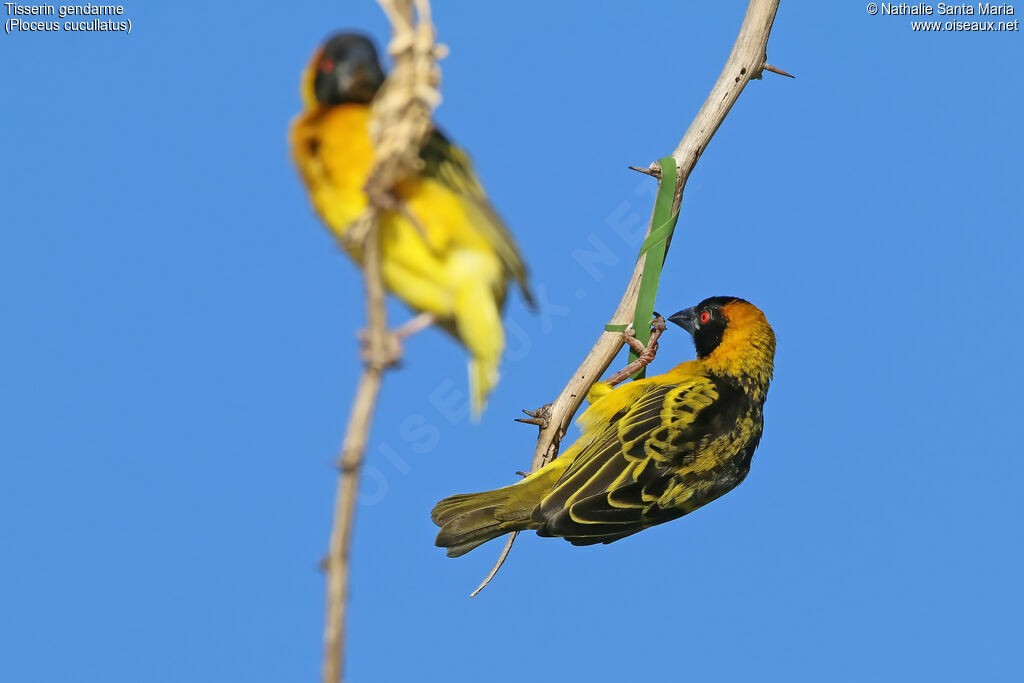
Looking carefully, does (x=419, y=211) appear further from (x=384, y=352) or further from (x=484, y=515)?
(x=484, y=515)

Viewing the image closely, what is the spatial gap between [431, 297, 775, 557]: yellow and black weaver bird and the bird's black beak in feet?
0.44

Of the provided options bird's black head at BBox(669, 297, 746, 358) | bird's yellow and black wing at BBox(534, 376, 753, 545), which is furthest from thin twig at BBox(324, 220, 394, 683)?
→ bird's black head at BBox(669, 297, 746, 358)

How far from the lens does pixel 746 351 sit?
400 cm

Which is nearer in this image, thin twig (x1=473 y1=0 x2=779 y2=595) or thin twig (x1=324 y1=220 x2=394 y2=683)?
thin twig (x1=324 y1=220 x2=394 y2=683)

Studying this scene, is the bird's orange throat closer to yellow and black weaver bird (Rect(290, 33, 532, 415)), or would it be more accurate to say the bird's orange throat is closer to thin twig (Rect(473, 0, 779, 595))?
thin twig (Rect(473, 0, 779, 595))

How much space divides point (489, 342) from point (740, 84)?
1.96 m

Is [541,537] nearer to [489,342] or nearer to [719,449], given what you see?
[719,449]

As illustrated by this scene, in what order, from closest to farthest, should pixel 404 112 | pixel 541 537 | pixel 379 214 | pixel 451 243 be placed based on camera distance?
1. pixel 404 112
2. pixel 379 214
3. pixel 451 243
4. pixel 541 537

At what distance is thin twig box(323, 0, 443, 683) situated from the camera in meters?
1.27

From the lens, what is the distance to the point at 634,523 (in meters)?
3.38

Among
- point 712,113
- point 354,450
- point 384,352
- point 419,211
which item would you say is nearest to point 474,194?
point 419,211

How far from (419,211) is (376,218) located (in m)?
0.20

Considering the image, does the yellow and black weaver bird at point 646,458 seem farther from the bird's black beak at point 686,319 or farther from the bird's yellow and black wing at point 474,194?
the bird's yellow and black wing at point 474,194

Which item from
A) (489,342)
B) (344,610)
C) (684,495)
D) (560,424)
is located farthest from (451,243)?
(684,495)
